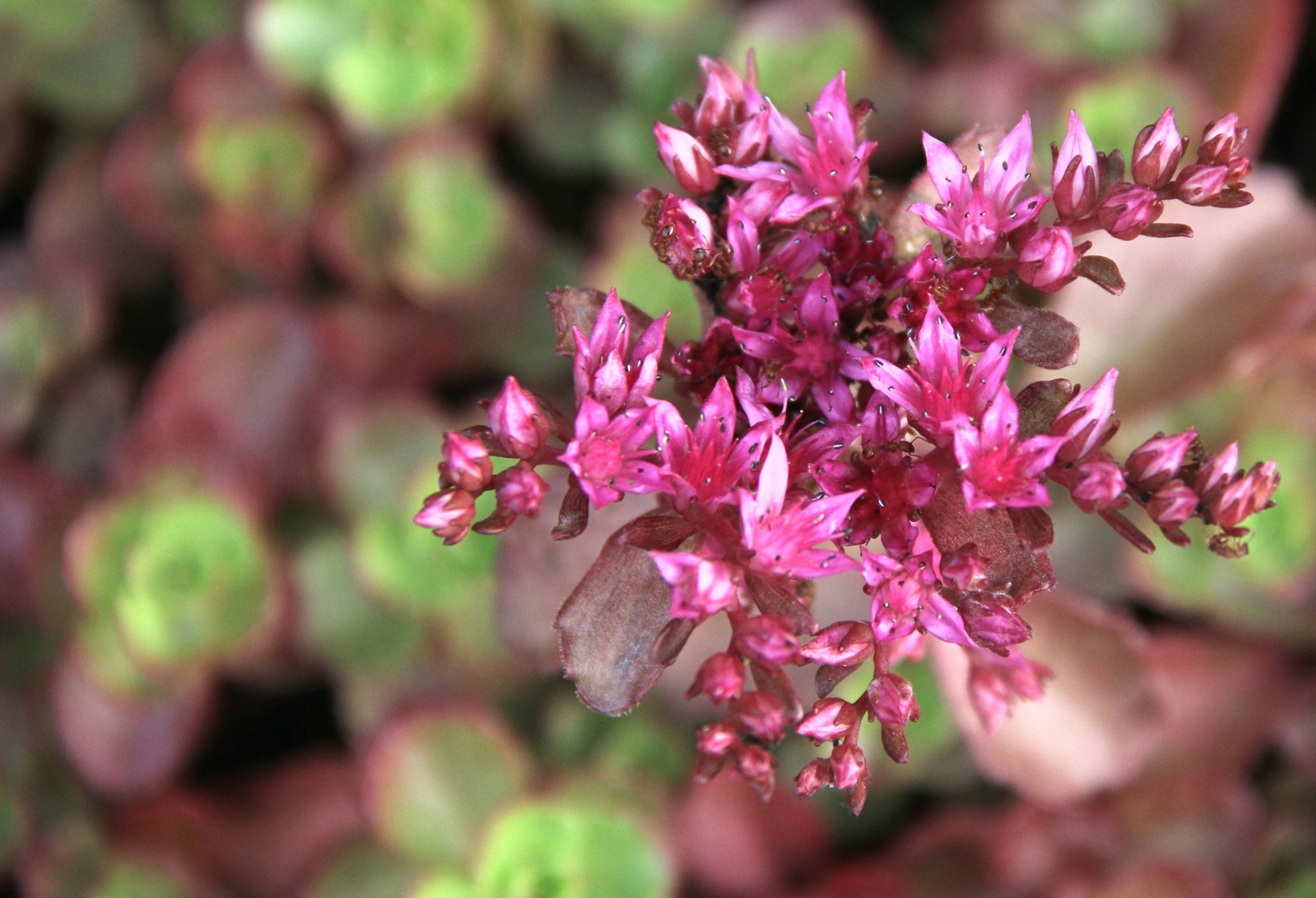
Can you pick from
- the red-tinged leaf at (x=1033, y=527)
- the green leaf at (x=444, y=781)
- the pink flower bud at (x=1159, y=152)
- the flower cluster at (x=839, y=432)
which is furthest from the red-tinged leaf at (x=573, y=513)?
the green leaf at (x=444, y=781)

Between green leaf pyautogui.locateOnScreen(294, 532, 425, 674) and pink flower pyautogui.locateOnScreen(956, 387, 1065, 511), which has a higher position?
pink flower pyautogui.locateOnScreen(956, 387, 1065, 511)

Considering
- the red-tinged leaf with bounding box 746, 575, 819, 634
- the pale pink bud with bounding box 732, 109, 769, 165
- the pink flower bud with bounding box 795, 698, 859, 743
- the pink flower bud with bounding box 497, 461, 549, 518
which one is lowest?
the pink flower bud with bounding box 795, 698, 859, 743

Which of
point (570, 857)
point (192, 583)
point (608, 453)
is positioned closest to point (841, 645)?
point (608, 453)

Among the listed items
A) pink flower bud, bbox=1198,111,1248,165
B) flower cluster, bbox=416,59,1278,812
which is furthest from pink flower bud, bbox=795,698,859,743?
pink flower bud, bbox=1198,111,1248,165

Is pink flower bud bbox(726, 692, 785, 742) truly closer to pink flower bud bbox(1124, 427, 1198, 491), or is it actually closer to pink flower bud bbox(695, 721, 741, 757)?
pink flower bud bbox(695, 721, 741, 757)

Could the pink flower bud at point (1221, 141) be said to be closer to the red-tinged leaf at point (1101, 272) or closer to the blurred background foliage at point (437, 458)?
the red-tinged leaf at point (1101, 272)

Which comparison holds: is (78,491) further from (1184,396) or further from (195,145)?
(1184,396)

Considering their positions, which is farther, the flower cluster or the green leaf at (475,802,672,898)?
the green leaf at (475,802,672,898)
